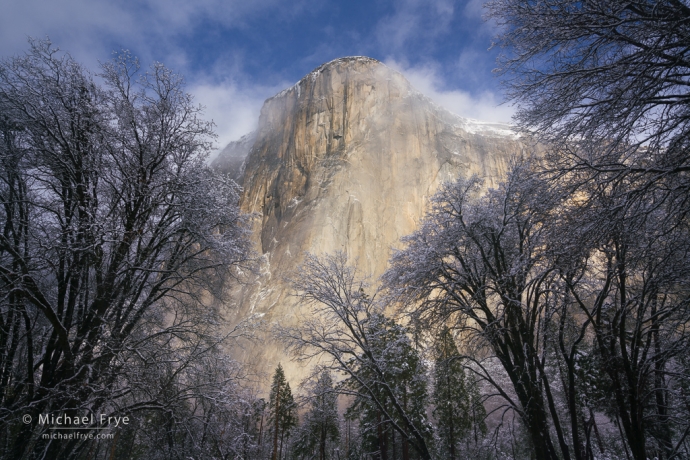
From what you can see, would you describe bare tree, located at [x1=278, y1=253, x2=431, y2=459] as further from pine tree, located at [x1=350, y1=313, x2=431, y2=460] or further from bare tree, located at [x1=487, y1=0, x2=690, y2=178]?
bare tree, located at [x1=487, y1=0, x2=690, y2=178]

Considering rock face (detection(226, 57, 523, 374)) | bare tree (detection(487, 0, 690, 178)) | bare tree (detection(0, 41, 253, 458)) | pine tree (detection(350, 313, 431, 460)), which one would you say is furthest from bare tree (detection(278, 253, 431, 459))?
rock face (detection(226, 57, 523, 374))

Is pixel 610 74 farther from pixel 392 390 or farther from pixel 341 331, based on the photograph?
pixel 392 390

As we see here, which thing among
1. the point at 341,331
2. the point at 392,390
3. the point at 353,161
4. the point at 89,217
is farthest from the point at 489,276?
the point at 353,161

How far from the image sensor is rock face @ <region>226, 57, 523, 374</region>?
53.9 m

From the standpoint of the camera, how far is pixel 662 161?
3990 mm

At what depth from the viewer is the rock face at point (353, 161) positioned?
177 ft

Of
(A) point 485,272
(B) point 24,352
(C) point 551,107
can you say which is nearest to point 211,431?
(B) point 24,352

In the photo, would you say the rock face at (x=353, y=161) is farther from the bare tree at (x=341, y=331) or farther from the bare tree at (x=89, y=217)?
the bare tree at (x=89, y=217)

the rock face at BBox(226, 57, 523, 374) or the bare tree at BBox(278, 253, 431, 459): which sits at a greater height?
the rock face at BBox(226, 57, 523, 374)

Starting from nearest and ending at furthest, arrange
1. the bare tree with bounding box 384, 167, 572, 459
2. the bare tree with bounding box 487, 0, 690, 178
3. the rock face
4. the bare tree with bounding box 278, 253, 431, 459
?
1. the bare tree with bounding box 487, 0, 690, 178
2. the bare tree with bounding box 384, 167, 572, 459
3. the bare tree with bounding box 278, 253, 431, 459
4. the rock face

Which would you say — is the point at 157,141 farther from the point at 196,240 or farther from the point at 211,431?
the point at 211,431

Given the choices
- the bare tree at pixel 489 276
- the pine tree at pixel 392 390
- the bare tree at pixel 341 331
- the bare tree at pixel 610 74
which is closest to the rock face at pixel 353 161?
the pine tree at pixel 392 390

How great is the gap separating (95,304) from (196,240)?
187cm

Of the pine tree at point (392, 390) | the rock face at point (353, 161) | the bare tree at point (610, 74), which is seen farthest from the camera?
the rock face at point (353, 161)
